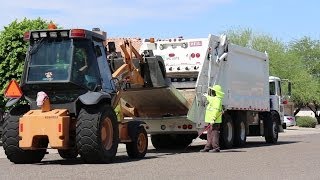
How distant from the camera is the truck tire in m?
14.0

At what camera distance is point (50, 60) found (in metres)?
14.2

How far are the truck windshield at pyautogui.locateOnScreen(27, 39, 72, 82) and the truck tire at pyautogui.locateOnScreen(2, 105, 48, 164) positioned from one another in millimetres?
800

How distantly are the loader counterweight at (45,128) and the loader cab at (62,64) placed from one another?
2.07ft

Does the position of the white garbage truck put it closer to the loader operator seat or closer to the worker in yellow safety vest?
the worker in yellow safety vest

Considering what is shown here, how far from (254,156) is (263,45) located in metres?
46.6

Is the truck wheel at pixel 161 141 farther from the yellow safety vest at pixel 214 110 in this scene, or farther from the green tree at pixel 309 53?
the green tree at pixel 309 53

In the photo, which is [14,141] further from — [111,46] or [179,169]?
[179,169]

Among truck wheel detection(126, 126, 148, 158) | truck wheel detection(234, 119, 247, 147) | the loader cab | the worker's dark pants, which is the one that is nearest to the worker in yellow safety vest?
the worker's dark pants

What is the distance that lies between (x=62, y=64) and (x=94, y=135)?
174 cm

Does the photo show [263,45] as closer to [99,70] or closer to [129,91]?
[129,91]

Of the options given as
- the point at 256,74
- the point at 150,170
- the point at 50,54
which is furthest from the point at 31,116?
the point at 256,74

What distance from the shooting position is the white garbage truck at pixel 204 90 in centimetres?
1862

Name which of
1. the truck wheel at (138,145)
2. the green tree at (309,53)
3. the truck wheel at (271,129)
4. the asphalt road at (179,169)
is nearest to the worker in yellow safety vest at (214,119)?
the asphalt road at (179,169)

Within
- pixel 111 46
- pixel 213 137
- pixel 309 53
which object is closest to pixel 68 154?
pixel 111 46
